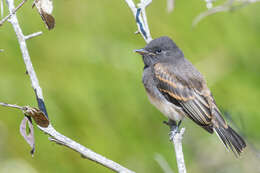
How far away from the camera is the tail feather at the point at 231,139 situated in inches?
157

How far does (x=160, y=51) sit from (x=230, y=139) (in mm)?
1026

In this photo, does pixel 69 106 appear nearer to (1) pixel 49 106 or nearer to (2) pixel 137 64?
(1) pixel 49 106

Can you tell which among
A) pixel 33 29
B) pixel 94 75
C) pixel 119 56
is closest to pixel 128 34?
pixel 119 56

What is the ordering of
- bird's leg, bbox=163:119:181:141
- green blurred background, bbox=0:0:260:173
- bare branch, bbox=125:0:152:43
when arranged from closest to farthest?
bare branch, bbox=125:0:152:43 < bird's leg, bbox=163:119:181:141 < green blurred background, bbox=0:0:260:173

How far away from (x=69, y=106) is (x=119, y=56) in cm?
70

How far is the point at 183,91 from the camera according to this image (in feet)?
13.9

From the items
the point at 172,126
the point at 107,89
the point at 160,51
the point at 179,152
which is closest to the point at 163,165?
the point at 179,152

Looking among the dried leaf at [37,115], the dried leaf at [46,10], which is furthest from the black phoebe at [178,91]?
the dried leaf at [37,115]

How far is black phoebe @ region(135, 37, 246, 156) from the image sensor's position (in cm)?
414

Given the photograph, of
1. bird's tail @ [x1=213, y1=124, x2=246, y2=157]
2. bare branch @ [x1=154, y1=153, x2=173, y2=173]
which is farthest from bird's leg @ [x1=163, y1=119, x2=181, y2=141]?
bare branch @ [x1=154, y1=153, x2=173, y2=173]

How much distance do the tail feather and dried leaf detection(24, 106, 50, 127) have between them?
2.00 m

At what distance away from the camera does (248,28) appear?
16.6ft

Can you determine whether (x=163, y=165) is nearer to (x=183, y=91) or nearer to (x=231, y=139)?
(x=231, y=139)

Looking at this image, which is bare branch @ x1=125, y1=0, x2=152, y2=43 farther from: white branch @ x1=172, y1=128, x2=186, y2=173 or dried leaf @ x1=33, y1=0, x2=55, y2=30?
dried leaf @ x1=33, y1=0, x2=55, y2=30
